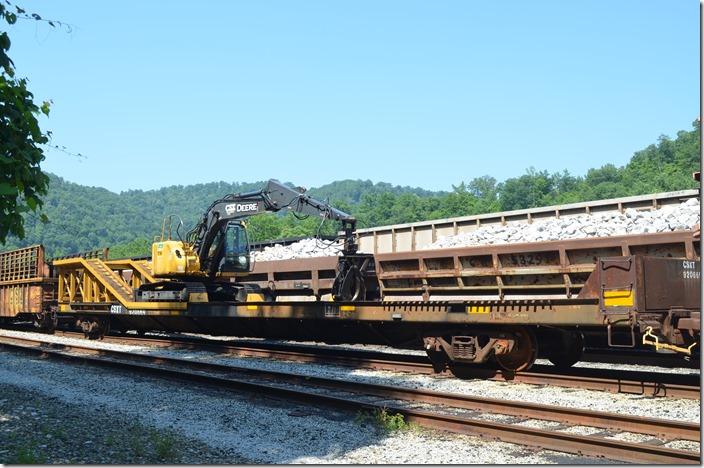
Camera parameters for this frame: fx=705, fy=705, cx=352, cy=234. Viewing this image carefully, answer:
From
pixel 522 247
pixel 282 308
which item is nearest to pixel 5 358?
pixel 282 308

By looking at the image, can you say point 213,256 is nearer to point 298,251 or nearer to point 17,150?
point 298,251

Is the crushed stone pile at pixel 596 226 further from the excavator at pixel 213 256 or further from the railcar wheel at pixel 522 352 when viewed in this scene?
the railcar wheel at pixel 522 352

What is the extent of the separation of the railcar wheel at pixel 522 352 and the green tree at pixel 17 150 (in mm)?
8227

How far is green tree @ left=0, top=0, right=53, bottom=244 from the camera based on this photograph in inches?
242

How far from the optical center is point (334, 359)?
15.2 metres

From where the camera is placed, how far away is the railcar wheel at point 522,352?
12117mm

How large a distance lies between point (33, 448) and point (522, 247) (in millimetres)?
9024

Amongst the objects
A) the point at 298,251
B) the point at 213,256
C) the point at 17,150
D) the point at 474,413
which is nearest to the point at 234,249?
the point at 213,256

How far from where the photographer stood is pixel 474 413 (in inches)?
369

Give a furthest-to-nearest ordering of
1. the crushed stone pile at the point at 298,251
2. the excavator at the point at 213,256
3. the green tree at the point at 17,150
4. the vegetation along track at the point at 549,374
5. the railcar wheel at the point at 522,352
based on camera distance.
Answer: the crushed stone pile at the point at 298,251
the excavator at the point at 213,256
the railcar wheel at the point at 522,352
the vegetation along track at the point at 549,374
the green tree at the point at 17,150

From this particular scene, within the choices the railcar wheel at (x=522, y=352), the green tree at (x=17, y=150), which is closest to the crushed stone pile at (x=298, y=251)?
the railcar wheel at (x=522, y=352)

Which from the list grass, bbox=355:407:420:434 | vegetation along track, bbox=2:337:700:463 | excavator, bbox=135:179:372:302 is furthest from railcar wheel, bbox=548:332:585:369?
excavator, bbox=135:179:372:302

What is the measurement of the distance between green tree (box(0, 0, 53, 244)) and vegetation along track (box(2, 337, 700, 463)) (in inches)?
195

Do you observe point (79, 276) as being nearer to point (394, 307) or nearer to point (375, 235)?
point (375, 235)
